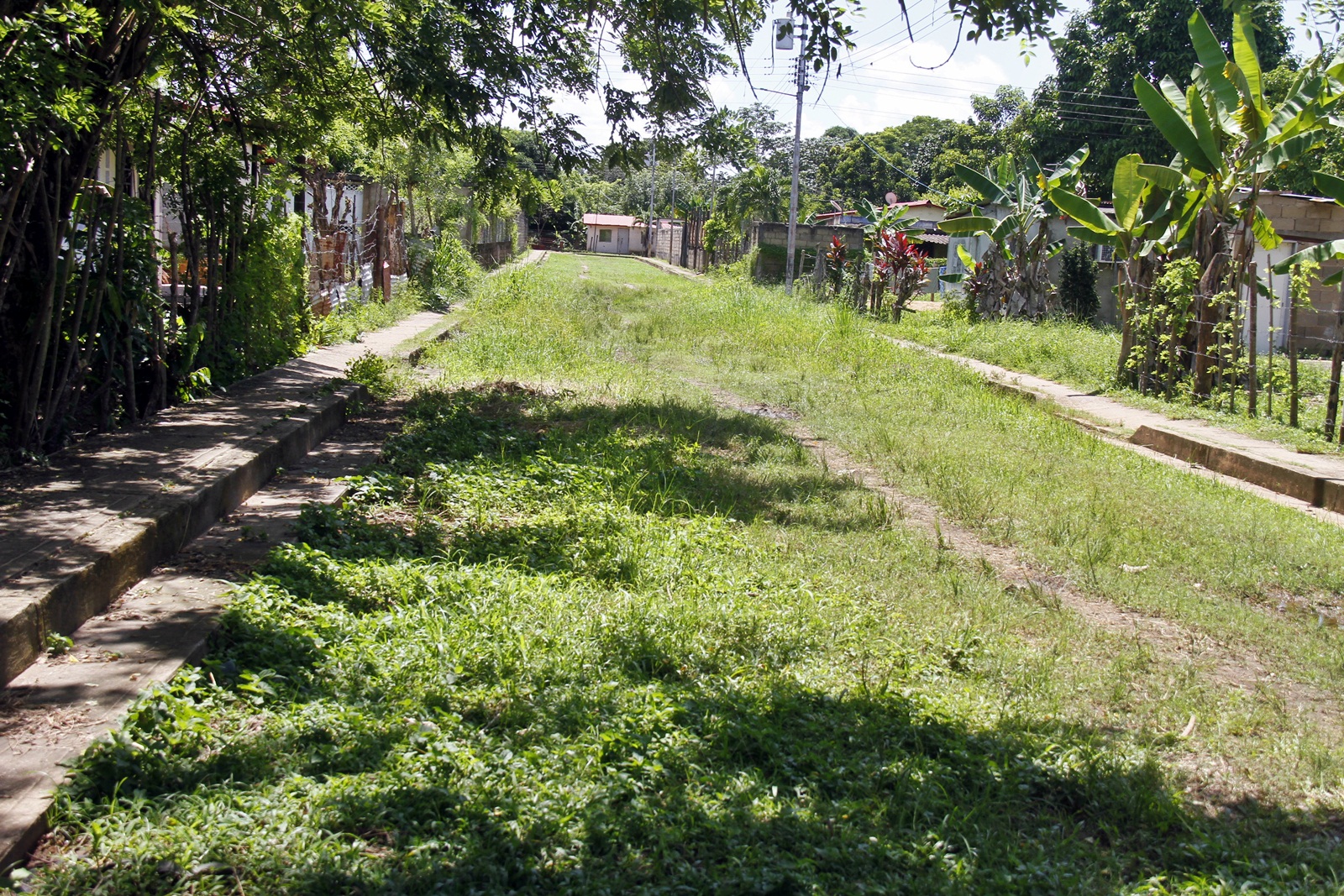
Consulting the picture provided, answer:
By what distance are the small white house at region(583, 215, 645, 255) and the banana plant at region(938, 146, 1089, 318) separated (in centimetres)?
6718

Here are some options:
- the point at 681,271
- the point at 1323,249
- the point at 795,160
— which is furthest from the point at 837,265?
the point at 681,271

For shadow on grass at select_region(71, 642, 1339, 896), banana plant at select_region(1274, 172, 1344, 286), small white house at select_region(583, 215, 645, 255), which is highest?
small white house at select_region(583, 215, 645, 255)

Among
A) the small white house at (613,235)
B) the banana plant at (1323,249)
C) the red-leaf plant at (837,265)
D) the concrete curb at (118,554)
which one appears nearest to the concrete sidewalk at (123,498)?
the concrete curb at (118,554)

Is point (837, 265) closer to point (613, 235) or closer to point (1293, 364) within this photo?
point (1293, 364)

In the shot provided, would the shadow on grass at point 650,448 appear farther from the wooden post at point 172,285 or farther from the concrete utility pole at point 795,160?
the concrete utility pole at point 795,160

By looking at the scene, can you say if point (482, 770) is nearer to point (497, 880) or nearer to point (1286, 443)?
point (497, 880)

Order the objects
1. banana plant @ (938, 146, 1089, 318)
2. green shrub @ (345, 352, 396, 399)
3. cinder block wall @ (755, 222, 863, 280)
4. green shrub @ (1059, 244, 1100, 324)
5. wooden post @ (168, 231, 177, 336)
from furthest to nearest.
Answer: cinder block wall @ (755, 222, 863, 280), green shrub @ (1059, 244, 1100, 324), banana plant @ (938, 146, 1089, 318), green shrub @ (345, 352, 396, 399), wooden post @ (168, 231, 177, 336)

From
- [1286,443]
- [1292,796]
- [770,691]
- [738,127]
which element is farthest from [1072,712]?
[738,127]

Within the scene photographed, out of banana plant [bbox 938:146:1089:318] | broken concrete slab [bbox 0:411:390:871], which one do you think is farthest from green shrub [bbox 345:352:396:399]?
banana plant [bbox 938:146:1089:318]

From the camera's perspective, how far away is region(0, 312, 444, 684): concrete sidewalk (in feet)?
12.8

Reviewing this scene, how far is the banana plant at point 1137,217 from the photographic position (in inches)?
469

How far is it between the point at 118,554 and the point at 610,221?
86.4 meters

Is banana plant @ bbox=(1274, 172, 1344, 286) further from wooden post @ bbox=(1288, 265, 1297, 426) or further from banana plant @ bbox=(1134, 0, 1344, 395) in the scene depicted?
wooden post @ bbox=(1288, 265, 1297, 426)

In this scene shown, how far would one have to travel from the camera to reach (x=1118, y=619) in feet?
16.5
